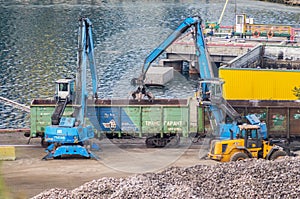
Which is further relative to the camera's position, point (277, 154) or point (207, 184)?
point (277, 154)

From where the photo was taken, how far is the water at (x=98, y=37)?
66.9 metres

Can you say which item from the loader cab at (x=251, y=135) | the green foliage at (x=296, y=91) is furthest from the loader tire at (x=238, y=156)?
the green foliage at (x=296, y=91)

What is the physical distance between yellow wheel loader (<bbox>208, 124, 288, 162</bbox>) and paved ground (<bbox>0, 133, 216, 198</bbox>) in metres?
1.35

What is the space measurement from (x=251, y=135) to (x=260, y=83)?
13840 mm

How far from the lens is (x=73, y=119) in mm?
35094

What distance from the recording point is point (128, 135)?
124 feet

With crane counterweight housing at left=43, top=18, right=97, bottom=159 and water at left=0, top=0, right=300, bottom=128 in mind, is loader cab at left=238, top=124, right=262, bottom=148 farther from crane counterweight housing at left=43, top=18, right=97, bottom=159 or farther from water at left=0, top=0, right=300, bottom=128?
water at left=0, top=0, right=300, bottom=128

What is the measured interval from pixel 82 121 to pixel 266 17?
81246 mm

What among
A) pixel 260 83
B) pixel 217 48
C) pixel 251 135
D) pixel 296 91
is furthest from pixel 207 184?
pixel 217 48

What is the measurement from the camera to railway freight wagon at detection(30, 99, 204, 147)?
36906mm

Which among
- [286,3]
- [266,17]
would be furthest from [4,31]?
[286,3]

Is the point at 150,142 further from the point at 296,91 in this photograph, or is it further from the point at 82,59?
the point at 296,91

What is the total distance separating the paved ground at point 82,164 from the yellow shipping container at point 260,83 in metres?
9.59

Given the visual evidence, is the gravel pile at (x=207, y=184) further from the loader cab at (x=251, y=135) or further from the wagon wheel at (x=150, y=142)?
the wagon wheel at (x=150, y=142)
